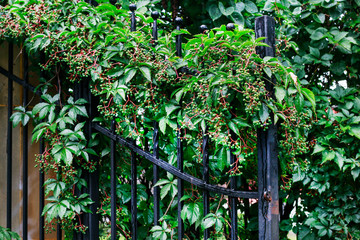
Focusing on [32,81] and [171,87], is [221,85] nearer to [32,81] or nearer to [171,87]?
[171,87]

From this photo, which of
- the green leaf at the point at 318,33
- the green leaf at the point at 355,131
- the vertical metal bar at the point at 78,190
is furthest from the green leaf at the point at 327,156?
the vertical metal bar at the point at 78,190

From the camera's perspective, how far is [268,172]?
156 centimetres

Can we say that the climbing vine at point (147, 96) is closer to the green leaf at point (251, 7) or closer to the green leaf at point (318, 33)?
the green leaf at point (251, 7)

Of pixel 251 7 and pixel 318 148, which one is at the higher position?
pixel 251 7

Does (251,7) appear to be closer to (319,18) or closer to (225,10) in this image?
(225,10)

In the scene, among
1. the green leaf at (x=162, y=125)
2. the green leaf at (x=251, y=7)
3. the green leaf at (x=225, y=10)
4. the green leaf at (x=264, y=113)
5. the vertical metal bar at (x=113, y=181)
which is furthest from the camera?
the green leaf at (x=251, y=7)

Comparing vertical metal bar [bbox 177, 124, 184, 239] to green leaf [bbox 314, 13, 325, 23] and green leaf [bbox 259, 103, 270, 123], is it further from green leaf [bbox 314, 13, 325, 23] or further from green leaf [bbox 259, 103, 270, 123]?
green leaf [bbox 314, 13, 325, 23]

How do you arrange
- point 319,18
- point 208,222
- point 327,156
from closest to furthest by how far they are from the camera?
point 208,222, point 327,156, point 319,18

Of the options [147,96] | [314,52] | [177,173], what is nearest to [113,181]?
[177,173]

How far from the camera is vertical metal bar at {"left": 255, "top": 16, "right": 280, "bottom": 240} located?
1.54 m

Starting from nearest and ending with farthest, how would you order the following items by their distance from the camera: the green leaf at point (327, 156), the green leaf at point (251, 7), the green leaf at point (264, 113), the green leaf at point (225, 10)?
the green leaf at point (264, 113)
the green leaf at point (327, 156)
the green leaf at point (225, 10)
the green leaf at point (251, 7)

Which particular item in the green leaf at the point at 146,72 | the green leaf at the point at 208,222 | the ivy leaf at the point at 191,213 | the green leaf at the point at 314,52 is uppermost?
the green leaf at the point at 314,52

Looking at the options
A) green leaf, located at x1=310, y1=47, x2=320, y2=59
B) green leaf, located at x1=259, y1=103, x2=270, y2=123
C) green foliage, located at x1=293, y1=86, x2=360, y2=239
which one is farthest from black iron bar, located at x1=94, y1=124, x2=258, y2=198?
green leaf, located at x1=310, y1=47, x2=320, y2=59

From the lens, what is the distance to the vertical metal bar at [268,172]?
1.54 meters
